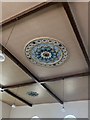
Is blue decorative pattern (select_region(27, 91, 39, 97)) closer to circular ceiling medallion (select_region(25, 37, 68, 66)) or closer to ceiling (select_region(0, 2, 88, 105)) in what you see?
ceiling (select_region(0, 2, 88, 105))

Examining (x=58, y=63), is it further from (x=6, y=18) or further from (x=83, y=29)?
(x=6, y=18)

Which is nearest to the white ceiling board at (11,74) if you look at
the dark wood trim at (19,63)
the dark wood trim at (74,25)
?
the dark wood trim at (19,63)

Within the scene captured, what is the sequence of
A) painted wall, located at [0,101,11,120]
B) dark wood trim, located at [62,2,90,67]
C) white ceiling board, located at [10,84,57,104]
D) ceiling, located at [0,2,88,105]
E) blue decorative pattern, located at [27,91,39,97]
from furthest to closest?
painted wall, located at [0,101,11,120]
blue decorative pattern, located at [27,91,39,97]
white ceiling board, located at [10,84,57,104]
ceiling, located at [0,2,88,105]
dark wood trim, located at [62,2,90,67]

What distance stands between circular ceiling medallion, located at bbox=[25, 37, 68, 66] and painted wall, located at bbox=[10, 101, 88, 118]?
319 centimetres

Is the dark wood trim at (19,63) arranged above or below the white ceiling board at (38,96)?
above

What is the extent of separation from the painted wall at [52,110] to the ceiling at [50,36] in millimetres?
658

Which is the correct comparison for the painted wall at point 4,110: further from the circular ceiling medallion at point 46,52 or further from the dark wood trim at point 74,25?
the dark wood trim at point 74,25

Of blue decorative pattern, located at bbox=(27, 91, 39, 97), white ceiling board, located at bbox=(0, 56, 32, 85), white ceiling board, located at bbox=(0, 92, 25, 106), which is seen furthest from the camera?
white ceiling board, located at bbox=(0, 92, 25, 106)

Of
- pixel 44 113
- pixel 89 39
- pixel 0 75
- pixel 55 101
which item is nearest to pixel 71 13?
pixel 89 39

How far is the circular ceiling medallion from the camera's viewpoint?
3.81m

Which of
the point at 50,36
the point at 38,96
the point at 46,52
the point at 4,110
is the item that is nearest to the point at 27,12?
the point at 50,36

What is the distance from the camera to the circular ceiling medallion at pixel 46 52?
381 centimetres

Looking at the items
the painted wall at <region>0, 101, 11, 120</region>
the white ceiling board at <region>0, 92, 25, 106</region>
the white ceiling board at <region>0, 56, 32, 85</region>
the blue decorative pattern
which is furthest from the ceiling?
A: the painted wall at <region>0, 101, 11, 120</region>

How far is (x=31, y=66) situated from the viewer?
15.8 ft
